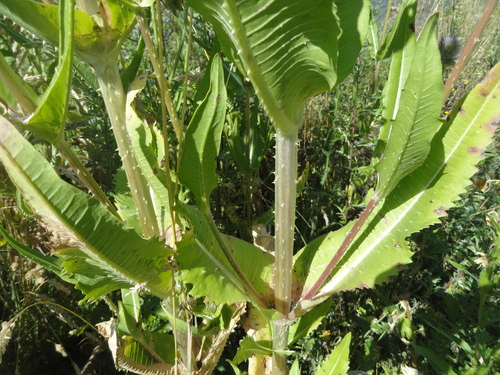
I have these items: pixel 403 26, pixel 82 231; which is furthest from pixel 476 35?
pixel 82 231

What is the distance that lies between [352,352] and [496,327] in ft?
1.57

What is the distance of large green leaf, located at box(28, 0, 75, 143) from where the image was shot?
0.53 meters

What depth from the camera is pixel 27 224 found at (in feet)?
4.46

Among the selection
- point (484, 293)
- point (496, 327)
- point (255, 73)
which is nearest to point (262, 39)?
point (255, 73)

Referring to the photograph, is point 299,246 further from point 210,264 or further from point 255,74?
point 255,74

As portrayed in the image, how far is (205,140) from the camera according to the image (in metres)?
0.76

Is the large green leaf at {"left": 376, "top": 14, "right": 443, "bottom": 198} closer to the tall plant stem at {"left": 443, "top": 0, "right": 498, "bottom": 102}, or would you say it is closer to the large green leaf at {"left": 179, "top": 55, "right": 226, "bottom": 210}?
the tall plant stem at {"left": 443, "top": 0, "right": 498, "bottom": 102}

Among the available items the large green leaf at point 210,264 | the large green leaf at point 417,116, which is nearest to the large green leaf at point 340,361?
the large green leaf at point 210,264

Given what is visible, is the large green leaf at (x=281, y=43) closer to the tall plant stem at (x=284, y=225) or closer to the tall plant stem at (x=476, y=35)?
the tall plant stem at (x=284, y=225)

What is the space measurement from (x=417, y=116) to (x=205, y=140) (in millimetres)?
403

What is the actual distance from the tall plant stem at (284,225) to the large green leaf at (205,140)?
13 cm

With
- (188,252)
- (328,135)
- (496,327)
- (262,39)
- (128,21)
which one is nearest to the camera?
(262,39)

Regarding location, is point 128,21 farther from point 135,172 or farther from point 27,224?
point 27,224

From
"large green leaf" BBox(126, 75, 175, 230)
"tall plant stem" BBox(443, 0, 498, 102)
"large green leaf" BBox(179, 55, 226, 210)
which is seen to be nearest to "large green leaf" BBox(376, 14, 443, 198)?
"tall plant stem" BBox(443, 0, 498, 102)
